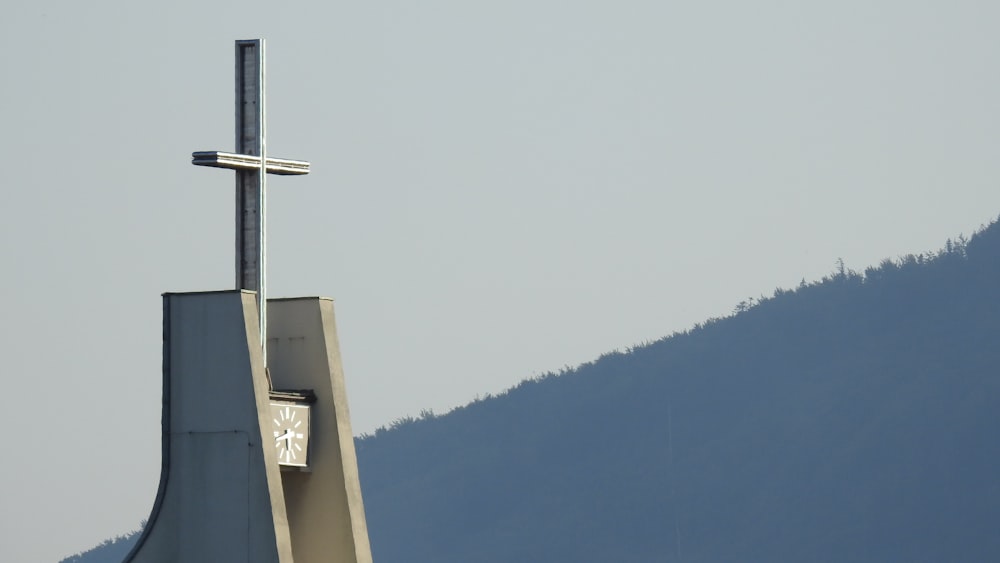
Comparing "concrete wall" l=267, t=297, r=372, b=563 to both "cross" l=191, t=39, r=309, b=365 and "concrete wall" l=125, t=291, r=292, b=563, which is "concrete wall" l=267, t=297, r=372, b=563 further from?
"concrete wall" l=125, t=291, r=292, b=563

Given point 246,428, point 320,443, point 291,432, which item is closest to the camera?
point 246,428

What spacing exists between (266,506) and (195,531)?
71 cm

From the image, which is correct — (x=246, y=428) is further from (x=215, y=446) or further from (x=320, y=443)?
(x=320, y=443)

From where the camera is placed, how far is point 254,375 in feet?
60.3

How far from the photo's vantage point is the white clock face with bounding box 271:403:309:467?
750 inches

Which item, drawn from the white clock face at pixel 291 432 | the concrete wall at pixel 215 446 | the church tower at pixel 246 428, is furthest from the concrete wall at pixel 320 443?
the concrete wall at pixel 215 446

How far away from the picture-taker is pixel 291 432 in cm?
1933

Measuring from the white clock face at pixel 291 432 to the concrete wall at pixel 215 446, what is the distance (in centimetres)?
50

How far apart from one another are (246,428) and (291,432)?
1043mm

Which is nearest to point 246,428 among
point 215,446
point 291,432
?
point 215,446

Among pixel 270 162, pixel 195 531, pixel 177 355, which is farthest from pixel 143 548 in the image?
pixel 270 162

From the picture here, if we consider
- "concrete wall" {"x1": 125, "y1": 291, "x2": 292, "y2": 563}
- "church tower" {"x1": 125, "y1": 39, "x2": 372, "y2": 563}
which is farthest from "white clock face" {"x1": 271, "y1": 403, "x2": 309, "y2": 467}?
"concrete wall" {"x1": 125, "y1": 291, "x2": 292, "y2": 563}

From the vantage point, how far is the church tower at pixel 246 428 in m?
18.3

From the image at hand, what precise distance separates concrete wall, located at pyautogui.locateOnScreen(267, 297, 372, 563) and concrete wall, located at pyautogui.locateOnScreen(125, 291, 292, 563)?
1227 millimetres
